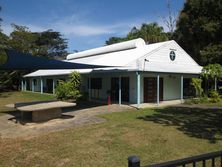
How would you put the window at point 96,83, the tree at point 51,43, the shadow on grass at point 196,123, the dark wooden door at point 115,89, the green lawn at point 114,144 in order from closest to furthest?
the green lawn at point 114,144
the shadow on grass at point 196,123
the dark wooden door at point 115,89
the window at point 96,83
the tree at point 51,43

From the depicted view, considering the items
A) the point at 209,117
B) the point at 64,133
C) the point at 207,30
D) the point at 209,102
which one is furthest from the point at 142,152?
the point at 207,30

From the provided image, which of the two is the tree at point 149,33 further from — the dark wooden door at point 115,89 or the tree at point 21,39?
the dark wooden door at point 115,89

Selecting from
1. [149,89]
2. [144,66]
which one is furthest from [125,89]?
[144,66]

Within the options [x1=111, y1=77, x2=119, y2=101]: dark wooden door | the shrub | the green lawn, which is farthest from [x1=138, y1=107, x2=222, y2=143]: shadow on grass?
[x1=111, y1=77, x2=119, y2=101]: dark wooden door

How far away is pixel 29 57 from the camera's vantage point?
41.7 feet

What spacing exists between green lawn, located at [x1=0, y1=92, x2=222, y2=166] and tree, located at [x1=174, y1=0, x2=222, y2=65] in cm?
1404

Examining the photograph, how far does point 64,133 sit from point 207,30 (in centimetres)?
1790

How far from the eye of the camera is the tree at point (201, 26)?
23875 millimetres

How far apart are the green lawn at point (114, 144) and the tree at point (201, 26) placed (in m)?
14.0

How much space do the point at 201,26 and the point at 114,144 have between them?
1916 centimetres

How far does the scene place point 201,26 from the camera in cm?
2491

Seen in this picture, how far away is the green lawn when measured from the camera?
7207 mm

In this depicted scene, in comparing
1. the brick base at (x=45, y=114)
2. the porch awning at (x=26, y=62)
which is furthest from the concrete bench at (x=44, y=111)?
the porch awning at (x=26, y=62)

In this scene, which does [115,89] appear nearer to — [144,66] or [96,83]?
[96,83]
